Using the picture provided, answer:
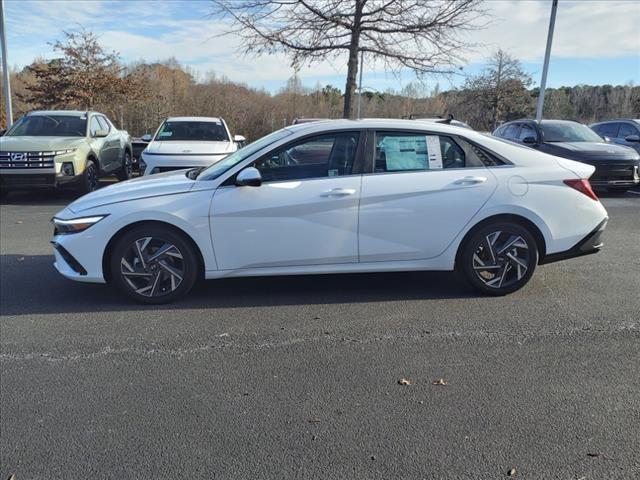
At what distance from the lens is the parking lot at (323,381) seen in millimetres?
2697

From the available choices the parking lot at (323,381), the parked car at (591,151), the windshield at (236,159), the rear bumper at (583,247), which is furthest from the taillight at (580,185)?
the parked car at (591,151)

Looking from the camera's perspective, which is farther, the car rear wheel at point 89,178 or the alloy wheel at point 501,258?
the car rear wheel at point 89,178

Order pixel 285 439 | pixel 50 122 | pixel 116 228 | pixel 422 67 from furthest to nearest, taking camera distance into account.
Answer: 1. pixel 422 67
2. pixel 50 122
3. pixel 116 228
4. pixel 285 439

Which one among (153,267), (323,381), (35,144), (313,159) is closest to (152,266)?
(153,267)

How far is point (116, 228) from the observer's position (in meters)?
4.64

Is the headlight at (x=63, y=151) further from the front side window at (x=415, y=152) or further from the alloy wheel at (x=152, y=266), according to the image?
the front side window at (x=415, y=152)

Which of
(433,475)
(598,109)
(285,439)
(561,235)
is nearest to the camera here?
(433,475)

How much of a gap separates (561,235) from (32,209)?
912cm

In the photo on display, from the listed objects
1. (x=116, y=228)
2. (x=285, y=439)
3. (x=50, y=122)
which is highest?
(x=50, y=122)

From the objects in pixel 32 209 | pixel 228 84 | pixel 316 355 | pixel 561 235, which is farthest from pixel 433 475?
pixel 228 84

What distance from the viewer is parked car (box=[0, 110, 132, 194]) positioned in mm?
10266

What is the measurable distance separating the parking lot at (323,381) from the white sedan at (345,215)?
344 mm

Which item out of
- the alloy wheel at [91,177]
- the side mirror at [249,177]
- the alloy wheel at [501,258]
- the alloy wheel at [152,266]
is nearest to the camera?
the side mirror at [249,177]

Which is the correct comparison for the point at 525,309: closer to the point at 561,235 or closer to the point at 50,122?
the point at 561,235
